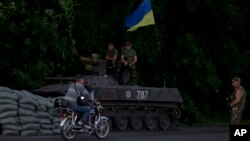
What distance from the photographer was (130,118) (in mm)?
25578

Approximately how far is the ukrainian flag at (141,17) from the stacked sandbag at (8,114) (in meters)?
8.78

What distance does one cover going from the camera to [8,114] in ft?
67.3

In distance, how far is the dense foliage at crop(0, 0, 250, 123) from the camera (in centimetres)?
2786

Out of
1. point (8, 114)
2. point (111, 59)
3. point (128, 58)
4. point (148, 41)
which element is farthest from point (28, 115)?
point (148, 41)

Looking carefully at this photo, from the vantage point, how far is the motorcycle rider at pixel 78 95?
63.7 feet

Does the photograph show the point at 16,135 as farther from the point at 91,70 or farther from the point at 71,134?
the point at 91,70

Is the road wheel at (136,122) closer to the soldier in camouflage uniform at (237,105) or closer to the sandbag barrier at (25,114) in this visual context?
the sandbag barrier at (25,114)

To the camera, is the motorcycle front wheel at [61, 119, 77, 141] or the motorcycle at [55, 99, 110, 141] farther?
the motorcycle at [55, 99, 110, 141]

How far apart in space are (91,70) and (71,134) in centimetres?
707

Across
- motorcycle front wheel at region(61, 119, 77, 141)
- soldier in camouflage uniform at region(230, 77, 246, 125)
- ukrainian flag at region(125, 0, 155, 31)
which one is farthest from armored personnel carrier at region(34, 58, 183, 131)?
soldier in camouflage uniform at region(230, 77, 246, 125)

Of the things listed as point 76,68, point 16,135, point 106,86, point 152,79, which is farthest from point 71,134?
point 152,79

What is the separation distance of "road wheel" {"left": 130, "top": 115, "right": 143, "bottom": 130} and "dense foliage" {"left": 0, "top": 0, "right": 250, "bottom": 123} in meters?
4.13

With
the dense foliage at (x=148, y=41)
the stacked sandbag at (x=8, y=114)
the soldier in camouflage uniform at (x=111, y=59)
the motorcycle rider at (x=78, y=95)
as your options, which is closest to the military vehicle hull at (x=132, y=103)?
the soldier in camouflage uniform at (x=111, y=59)

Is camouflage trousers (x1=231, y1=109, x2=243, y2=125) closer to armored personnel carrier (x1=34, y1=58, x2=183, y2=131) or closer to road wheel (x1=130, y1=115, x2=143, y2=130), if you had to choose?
armored personnel carrier (x1=34, y1=58, x2=183, y2=131)
